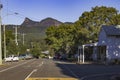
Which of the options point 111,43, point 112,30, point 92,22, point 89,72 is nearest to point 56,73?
point 89,72

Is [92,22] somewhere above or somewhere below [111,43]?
above

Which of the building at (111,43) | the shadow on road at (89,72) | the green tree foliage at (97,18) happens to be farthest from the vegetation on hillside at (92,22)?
the shadow on road at (89,72)

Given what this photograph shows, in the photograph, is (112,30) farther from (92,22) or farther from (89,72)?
(89,72)

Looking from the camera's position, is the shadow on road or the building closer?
the shadow on road

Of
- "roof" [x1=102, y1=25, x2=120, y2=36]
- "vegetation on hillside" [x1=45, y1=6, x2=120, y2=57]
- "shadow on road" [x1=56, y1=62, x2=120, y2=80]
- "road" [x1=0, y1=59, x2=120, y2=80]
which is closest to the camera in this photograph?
"road" [x1=0, y1=59, x2=120, y2=80]

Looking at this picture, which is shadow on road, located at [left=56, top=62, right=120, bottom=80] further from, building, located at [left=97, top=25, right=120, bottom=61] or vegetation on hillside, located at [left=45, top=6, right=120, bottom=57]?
vegetation on hillside, located at [left=45, top=6, right=120, bottom=57]

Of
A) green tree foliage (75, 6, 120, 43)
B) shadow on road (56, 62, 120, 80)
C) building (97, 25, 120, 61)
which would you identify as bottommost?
shadow on road (56, 62, 120, 80)

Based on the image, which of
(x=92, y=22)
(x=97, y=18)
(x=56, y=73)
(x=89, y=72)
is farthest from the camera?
(x=97, y=18)

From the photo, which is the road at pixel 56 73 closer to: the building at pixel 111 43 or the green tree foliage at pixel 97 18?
the building at pixel 111 43

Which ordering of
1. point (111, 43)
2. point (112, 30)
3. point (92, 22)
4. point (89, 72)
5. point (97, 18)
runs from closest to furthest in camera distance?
point (89, 72) → point (111, 43) → point (112, 30) → point (92, 22) → point (97, 18)

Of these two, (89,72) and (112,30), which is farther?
(112,30)

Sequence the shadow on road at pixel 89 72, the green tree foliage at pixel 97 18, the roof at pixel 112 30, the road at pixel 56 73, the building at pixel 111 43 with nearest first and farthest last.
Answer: the road at pixel 56 73 → the shadow on road at pixel 89 72 → the building at pixel 111 43 → the roof at pixel 112 30 → the green tree foliage at pixel 97 18

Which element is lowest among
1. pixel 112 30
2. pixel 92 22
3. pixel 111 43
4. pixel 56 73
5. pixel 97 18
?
pixel 56 73

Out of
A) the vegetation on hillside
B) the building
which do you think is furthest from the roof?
the vegetation on hillside
